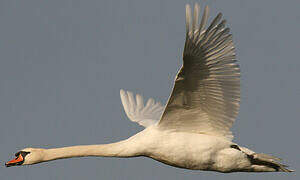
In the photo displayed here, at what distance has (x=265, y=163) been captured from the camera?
1100 centimetres

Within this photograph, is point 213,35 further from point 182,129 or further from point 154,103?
point 154,103

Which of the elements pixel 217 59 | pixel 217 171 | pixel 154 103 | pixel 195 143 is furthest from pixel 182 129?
pixel 154 103

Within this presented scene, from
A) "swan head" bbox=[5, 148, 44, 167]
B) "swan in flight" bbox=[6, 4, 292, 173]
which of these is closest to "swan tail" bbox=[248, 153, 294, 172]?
"swan in flight" bbox=[6, 4, 292, 173]

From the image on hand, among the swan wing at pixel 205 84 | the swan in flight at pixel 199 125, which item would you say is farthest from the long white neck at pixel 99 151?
the swan wing at pixel 205 84

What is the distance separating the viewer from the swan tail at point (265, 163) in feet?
35.8

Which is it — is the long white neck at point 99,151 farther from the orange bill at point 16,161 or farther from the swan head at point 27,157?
the orange bill at point 16,161

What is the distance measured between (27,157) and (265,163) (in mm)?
5124

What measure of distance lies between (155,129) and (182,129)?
1.95 ft

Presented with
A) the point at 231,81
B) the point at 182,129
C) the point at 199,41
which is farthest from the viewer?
the point at 182,129

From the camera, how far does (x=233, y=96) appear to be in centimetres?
1040

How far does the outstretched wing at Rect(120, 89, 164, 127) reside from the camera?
15.2 meters

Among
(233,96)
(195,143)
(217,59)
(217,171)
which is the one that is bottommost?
(217,171)

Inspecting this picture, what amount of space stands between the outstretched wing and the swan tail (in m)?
4.64

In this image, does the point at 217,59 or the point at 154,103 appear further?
the point at 154,103
